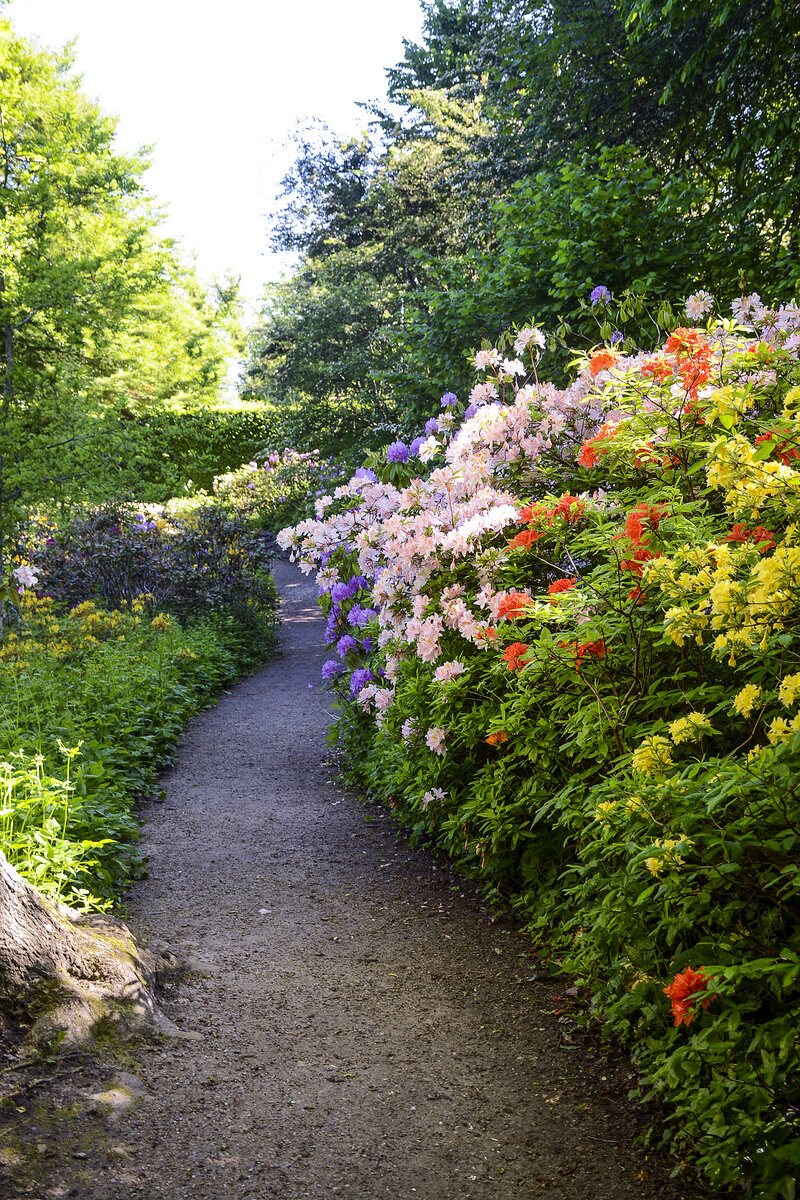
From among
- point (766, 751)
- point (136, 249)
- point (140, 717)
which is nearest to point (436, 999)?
point (766, 751)

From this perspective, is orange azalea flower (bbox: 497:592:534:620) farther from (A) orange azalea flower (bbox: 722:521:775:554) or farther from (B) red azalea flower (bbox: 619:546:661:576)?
(A) orange azalea flower (bbox: 722:521:775:554)

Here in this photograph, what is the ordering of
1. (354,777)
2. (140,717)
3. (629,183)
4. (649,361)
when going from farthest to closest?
1. (629,183)
2. (140,717)
3. (354,777)
4. (649,361)

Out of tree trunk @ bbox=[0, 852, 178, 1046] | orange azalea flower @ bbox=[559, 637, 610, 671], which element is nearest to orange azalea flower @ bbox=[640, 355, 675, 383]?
orange azalea flower @ bbox=[559, 637, 610, 671]

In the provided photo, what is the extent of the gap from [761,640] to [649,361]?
72.6 inches

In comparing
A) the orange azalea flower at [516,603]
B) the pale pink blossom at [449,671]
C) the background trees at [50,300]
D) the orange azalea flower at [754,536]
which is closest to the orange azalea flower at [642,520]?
the orange azalea flower at [754,536]

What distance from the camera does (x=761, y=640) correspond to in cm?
185

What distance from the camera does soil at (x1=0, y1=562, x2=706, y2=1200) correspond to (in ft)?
6.49

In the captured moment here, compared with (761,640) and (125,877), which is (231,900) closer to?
(125,877)

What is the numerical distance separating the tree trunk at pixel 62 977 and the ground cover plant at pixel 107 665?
0.55 m

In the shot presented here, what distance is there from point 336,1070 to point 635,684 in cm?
151

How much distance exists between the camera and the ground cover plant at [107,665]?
3.57 metres

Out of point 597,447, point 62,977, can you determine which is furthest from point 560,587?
point 62,977

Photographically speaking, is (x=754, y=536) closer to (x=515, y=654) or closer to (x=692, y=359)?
(x=515, y=654)

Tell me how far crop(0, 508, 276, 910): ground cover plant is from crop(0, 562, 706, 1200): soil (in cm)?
44
